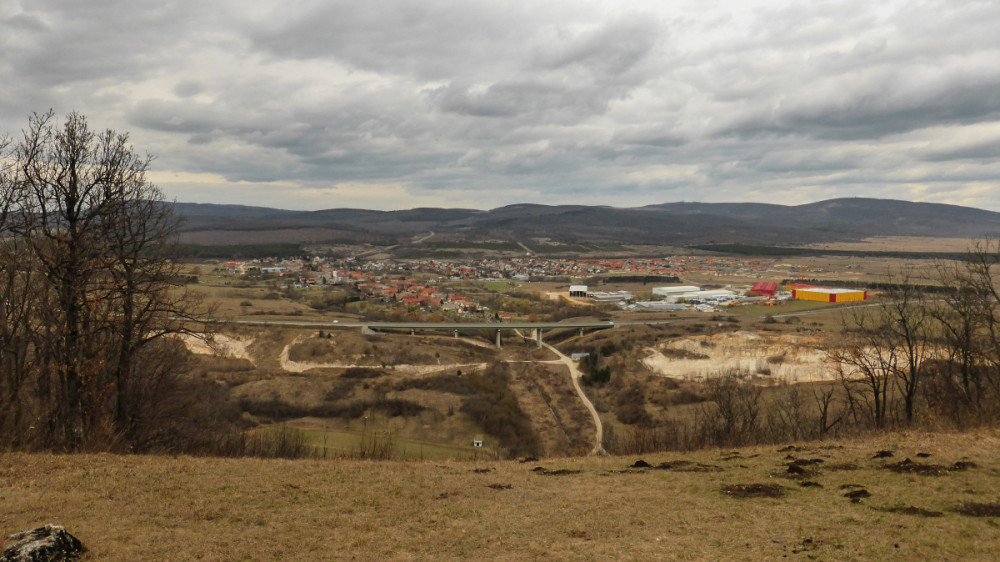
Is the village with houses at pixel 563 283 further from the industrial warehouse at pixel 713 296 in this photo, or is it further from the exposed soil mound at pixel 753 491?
the exposed soil mound at pixel 753 491

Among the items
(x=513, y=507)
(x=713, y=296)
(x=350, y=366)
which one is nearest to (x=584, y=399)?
(x=350, y=366)

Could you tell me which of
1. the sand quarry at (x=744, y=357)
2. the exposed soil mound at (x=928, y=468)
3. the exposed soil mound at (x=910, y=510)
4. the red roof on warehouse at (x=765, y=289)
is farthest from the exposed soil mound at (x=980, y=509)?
the red roof on warehouse at (x=765, y=289)

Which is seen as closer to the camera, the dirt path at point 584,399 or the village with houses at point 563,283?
the dirt path at point 584,399

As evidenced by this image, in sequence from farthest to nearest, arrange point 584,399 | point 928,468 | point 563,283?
point 563,283 → point 584,399 → point 928,468

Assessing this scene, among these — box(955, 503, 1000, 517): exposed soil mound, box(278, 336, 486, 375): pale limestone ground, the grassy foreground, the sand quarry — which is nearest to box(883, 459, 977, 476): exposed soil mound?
the grassy foreground

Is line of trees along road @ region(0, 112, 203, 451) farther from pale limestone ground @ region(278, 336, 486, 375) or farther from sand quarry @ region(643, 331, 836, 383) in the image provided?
sand quarry @ region(643, 331, 836, 383)

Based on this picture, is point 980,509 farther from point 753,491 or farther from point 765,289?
point 765,289
